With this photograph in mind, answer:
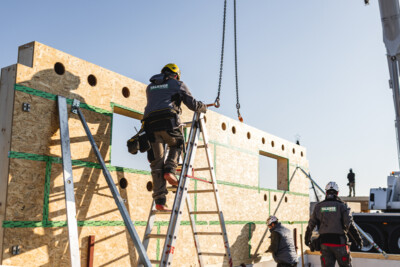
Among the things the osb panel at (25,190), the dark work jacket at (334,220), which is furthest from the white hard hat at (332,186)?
the osb panel at (25,190)

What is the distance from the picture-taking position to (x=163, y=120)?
500cm

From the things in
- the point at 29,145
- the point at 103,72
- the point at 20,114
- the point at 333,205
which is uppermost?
the point at 103,72

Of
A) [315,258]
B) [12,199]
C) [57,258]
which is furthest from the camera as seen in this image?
[315,258]

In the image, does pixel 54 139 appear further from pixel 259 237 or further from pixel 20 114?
pixel 259 237

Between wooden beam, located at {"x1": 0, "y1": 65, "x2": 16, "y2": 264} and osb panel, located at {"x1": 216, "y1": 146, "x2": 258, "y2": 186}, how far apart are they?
4275 millimetres

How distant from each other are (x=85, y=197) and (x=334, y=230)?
394 cm

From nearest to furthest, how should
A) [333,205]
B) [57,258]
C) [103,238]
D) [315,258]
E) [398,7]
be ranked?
[57,258], [103,238], [333,205], [398,7], [315,258]

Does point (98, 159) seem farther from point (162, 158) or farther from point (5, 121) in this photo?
point (5, 121)

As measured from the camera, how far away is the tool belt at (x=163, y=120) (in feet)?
16.3

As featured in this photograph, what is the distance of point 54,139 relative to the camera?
5.05m

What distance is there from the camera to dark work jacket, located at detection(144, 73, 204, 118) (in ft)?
16.5

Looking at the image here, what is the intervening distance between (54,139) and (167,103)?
146 cm

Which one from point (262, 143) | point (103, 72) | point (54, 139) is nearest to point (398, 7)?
point (262, 143)

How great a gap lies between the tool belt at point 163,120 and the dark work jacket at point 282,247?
409 cm
